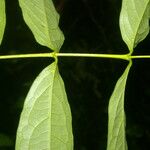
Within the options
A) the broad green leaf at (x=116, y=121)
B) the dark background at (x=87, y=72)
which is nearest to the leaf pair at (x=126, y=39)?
the broad green leaf at (x=116, y=121)

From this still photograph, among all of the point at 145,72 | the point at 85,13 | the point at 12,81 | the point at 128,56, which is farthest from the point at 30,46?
the point at 128,56

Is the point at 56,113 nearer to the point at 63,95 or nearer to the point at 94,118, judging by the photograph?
the point at 63,95

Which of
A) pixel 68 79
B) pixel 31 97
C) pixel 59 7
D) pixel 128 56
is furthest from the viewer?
pixel 68 79

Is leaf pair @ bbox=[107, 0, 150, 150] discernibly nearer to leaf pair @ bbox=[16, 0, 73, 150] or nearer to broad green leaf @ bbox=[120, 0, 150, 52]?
broad green leaf @ bbox=[120, 0, 150, 52]

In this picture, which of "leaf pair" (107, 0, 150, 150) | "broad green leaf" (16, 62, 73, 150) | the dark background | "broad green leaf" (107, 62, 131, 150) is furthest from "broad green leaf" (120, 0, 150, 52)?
the dark background

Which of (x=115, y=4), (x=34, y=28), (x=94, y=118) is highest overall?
(x=34, y=28)

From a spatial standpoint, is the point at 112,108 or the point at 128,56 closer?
the point at 112,108

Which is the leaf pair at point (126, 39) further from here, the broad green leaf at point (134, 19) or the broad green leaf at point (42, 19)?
the broad green leaf at point (42, 19)

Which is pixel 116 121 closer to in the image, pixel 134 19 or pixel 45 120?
pixel 45 120
